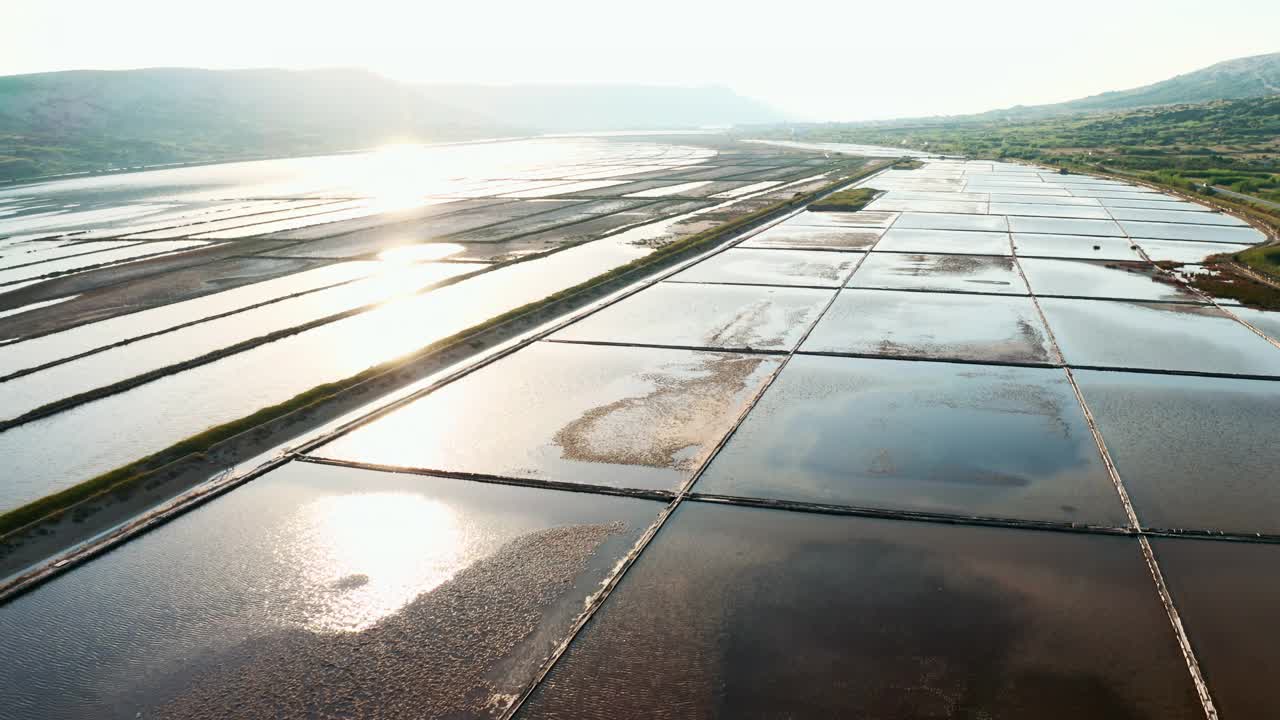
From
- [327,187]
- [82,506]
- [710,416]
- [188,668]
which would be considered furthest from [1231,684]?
[327,187]

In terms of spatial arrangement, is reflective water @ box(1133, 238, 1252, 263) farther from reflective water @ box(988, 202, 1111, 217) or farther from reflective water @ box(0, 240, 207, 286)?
reflective water @ box(0, 240, 207, 286)

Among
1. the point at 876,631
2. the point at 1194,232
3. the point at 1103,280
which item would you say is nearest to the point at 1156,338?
the point at 1103,280

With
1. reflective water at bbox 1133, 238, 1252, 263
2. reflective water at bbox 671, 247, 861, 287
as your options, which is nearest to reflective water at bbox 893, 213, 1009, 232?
reflective water at bbox 1133, 238, 1252, 263

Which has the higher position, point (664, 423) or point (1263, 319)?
point (664, 423)

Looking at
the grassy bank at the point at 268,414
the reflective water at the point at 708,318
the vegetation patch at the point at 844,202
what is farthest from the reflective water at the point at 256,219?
the vegetation patch at the point at 844,202

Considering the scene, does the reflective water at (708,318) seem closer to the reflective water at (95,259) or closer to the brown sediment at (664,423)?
the brown sediment at (664,423)

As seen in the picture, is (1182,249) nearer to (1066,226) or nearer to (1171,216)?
(1066,226)
